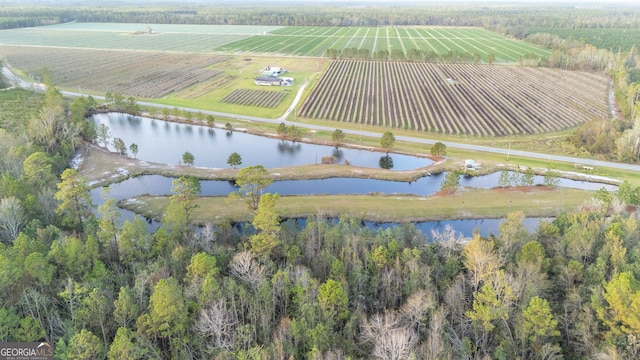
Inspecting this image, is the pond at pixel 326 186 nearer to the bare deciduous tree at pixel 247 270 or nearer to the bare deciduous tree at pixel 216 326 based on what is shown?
the bare deciduous tree at pixel 247 270

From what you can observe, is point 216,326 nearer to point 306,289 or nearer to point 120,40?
point 306,289

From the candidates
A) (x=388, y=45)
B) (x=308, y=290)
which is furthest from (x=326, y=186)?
(x=388, y=45)

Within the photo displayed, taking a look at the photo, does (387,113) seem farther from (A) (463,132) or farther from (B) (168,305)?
(B) (168,305)

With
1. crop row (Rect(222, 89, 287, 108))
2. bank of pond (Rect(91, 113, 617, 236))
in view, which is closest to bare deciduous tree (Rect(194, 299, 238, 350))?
bank of pond (Rect(91, 113, 617, 236))

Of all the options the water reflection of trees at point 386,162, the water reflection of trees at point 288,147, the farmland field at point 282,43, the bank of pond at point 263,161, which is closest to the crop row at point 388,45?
the farmland field at point 282,43

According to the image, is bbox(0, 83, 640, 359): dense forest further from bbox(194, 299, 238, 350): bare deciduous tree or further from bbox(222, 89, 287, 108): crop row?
bbox(222, 89, 287, 108): crop row

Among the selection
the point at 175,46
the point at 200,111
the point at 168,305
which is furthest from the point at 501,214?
the point at 175,46
